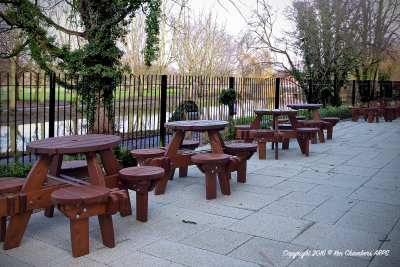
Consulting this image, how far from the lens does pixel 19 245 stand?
12.4 ft

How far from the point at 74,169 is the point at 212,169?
169 centimetres

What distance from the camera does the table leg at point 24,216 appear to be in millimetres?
3719

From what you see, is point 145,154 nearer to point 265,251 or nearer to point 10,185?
point 10,185

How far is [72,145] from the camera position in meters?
3.97

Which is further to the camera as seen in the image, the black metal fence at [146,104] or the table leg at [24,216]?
the black metal fence at [146,104]

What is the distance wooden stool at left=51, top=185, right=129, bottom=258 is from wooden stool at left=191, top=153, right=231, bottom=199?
1.67m

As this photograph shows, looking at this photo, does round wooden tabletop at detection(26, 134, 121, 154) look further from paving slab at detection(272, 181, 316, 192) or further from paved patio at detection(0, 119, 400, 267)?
paving slab at detection(272, 181, 316, 192)

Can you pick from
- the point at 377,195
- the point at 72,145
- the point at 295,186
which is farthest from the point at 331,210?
the point at 72,145

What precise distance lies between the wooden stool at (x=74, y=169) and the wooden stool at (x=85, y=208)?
1.02 m

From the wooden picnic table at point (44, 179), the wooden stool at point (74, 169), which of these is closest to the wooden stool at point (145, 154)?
the wooden stool at point (74, 169)

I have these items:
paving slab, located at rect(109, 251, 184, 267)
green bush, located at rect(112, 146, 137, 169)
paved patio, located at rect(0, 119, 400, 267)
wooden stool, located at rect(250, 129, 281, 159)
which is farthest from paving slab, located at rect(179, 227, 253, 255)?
wooden stool, located at rect(250, 129, 281, 159)

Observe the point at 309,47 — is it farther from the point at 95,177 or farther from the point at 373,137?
the point at 95,177

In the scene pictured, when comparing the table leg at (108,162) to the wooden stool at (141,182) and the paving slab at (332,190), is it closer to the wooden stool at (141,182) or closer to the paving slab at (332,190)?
the wooden stool at (141,182)

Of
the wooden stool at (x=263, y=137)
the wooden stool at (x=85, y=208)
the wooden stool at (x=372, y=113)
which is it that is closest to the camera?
the wooden stool at (x=85, y=208)
